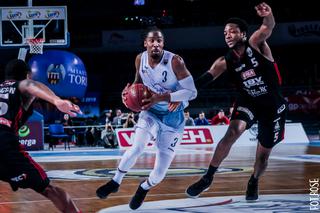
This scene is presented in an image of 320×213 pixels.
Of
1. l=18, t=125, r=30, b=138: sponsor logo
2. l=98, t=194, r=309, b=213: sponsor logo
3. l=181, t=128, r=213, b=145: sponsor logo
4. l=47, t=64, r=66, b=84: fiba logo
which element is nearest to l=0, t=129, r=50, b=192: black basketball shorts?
l=98, t=194, r=309, b=213: sponsor logo

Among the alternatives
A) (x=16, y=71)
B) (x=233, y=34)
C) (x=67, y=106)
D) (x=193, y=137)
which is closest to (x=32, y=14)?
(x=193, y=137)

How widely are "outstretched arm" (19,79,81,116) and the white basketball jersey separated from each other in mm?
1794

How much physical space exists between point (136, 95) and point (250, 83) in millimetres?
1401

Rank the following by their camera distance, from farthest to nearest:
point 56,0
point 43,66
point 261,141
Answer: point 56,0, point 43,66, point 261,141

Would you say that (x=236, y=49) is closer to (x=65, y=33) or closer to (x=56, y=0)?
(x=65, y=33)

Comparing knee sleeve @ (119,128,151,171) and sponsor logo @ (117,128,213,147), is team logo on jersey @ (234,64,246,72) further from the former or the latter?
sponsor logo @ (117,128,213,147)

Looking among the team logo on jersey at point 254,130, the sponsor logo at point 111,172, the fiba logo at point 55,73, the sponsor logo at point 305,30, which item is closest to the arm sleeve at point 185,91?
the sponsor logo at point 111,172

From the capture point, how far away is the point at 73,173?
455 inches

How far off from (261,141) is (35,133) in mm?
13227

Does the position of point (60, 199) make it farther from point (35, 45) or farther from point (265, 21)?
point (35, 45)

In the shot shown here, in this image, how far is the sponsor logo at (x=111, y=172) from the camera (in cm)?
1083

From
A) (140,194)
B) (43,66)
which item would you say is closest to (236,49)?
(140,194)

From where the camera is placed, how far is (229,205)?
6.95 metres

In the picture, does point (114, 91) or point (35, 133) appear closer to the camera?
point (35, 133)
